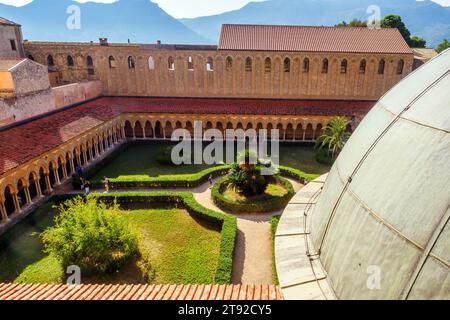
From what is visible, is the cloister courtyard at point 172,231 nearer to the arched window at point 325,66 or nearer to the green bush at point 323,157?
the green bush at point 323,157

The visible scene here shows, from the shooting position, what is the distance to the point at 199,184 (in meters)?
23.3

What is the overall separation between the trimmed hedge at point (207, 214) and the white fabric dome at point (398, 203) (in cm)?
742

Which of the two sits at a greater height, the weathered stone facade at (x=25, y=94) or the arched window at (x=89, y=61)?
the arched window at (x=89, y=61)

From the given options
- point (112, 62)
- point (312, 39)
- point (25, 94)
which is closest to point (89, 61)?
point (112, 62)

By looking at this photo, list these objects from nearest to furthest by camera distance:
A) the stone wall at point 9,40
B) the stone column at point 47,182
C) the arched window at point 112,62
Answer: the stone column at point 47,182 < the stone wall at point 9,40 < the arched window at point 112,62

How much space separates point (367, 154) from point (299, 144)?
26.1 metres

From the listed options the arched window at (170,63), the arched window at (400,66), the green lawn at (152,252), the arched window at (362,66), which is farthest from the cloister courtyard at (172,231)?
the arched window at (400,66)

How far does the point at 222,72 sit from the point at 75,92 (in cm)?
1505

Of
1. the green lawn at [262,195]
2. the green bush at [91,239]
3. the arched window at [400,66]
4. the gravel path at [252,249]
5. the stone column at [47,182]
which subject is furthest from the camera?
the arched window at [400,66]

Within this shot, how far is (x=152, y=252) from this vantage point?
50.6 ft

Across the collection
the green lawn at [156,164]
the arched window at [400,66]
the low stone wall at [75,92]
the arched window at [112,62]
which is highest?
the arched window at [112,62]

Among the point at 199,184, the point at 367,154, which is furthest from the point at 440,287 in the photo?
the point at 199,184

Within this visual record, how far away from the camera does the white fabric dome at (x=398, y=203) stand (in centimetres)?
468

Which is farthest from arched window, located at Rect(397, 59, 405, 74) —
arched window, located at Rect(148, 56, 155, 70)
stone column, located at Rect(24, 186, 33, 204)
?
stone column, located at Rect(24, 186, 33, 204)
